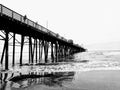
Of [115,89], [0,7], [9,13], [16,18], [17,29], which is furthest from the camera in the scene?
[17,29]

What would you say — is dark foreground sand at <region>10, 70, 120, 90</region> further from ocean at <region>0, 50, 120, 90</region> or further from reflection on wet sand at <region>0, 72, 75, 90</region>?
reflection on wet sand at <region>0, 72, 75, 90</region>

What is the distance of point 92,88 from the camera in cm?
813

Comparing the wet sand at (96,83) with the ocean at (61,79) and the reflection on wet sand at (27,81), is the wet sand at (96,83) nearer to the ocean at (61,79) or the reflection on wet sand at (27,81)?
the ocean at (61,79)

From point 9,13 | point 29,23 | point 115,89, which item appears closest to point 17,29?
point 29,23

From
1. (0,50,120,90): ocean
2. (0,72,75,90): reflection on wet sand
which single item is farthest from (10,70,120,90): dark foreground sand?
(0,72,75,90): reflection on wet sand

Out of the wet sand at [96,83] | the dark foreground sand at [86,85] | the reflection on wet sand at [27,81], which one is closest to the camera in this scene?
the dark foreground sand at [86,85]

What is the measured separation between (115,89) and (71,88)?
181 centimetres

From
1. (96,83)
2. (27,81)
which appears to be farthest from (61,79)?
(96,83)

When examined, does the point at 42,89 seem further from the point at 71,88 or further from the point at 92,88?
the point at 92,88

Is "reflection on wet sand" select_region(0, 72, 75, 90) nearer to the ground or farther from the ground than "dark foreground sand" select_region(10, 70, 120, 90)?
farther from the ground

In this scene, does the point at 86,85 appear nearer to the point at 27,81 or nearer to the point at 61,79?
the point at 61,79

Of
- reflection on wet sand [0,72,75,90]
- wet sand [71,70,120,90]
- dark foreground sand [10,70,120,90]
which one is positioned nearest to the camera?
dark foreground sand [10,70,120,90]

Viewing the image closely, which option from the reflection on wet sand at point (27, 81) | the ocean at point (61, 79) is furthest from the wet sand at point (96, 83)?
the reflection on wet sand at point (27, 81)

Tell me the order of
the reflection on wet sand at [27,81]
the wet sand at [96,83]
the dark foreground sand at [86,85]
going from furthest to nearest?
the reflection on wet sand at [27,81]
the wet sand at [96,83]
the dark foreground sand at [86,85]
